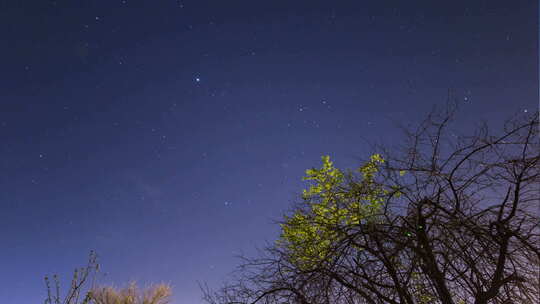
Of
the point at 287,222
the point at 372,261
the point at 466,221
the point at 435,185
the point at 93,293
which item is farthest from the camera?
the point at 93,293

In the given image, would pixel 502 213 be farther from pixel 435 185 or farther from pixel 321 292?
pixel 321 292

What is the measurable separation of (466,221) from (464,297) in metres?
0.63

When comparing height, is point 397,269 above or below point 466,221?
below

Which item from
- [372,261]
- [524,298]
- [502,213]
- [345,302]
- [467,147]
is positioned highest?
[467,147]

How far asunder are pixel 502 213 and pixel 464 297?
31.2 inches

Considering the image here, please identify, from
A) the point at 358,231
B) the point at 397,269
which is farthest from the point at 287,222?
the point at 397,269

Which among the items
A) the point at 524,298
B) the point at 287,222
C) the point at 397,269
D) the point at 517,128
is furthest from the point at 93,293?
the point at 517,128

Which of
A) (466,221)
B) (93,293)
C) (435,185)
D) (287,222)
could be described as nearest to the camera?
(466,221)

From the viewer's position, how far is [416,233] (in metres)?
2.99

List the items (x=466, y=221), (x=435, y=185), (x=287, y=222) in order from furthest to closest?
(x=287, y=222) < (x=435, y=185) < (x=466, y=221)

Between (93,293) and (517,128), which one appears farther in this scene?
(93,293)

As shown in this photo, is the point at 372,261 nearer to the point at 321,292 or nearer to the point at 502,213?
the point at 321,292

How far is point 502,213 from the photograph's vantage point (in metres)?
2.98

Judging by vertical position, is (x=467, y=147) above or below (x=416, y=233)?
above
